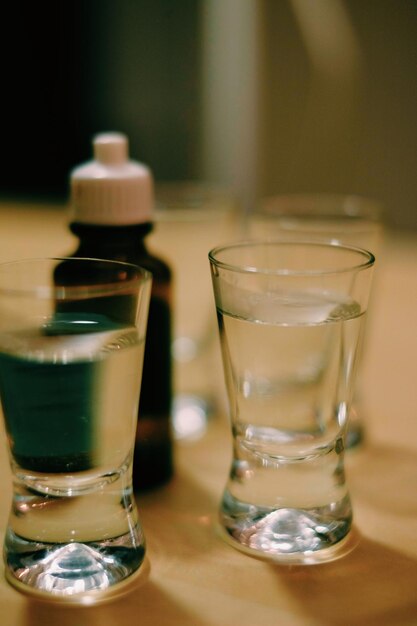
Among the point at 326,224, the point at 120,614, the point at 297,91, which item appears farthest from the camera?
the point at 297,91

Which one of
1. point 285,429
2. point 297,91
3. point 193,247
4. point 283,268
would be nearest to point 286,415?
point 285,429

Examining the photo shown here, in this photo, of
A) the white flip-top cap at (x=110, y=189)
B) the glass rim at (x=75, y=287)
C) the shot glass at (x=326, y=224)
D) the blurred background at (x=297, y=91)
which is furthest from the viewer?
the blurred background at (x=297, y=91)

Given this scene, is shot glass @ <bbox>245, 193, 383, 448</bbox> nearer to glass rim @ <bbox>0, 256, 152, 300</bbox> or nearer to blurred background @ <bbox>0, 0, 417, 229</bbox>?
glass rim @ <bbox>0, 256, 152, 300</bbox>

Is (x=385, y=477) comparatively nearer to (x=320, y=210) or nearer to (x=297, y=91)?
(x=320, y=210)

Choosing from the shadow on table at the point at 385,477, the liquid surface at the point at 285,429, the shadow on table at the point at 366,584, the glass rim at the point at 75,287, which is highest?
the glass rim at the point at 75,287

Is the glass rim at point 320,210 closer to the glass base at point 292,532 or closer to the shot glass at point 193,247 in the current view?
A: the shot glass at point 193,247

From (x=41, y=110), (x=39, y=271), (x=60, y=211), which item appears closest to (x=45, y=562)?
(x=39, y=271)

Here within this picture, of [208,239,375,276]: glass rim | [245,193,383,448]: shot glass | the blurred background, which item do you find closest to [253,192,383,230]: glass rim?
[245,193,383,448]: shot glass

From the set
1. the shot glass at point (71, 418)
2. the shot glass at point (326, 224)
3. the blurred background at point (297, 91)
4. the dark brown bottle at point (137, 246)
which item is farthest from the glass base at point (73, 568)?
the blurred background at point (297, 91)
